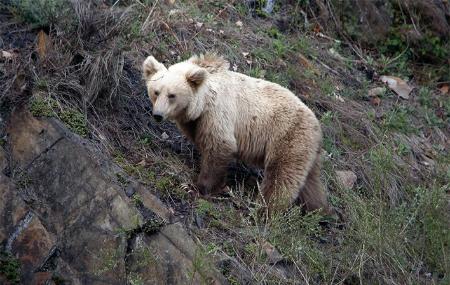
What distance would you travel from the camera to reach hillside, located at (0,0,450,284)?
19.9 ft

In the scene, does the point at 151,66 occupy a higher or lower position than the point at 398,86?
higher

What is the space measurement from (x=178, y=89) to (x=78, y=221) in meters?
1.54

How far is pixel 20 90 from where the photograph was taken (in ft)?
22.1

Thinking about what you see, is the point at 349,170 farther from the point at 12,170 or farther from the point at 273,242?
the point at 12,170

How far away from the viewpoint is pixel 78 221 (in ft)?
20.5

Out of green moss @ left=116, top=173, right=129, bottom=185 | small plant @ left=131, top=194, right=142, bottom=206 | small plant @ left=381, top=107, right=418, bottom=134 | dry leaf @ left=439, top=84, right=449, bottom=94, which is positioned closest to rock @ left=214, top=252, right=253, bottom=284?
small plant @ left=131, top=194, right=142, bottom=206

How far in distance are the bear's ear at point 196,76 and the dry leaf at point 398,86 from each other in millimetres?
4512

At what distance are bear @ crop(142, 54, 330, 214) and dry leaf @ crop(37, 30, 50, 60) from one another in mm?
948

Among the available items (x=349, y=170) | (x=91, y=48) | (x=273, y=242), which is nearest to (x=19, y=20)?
(x=91, y=48)

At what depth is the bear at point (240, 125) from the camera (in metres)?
7.02

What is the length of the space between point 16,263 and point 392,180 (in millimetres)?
4411

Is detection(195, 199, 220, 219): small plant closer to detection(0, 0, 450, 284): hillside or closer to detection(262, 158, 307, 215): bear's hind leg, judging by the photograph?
detection(0, 0, 450, 284): hillside

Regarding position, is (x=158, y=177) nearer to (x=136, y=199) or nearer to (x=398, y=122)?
(x=136, y=199)

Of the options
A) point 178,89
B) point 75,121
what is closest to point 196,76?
point 178,89
